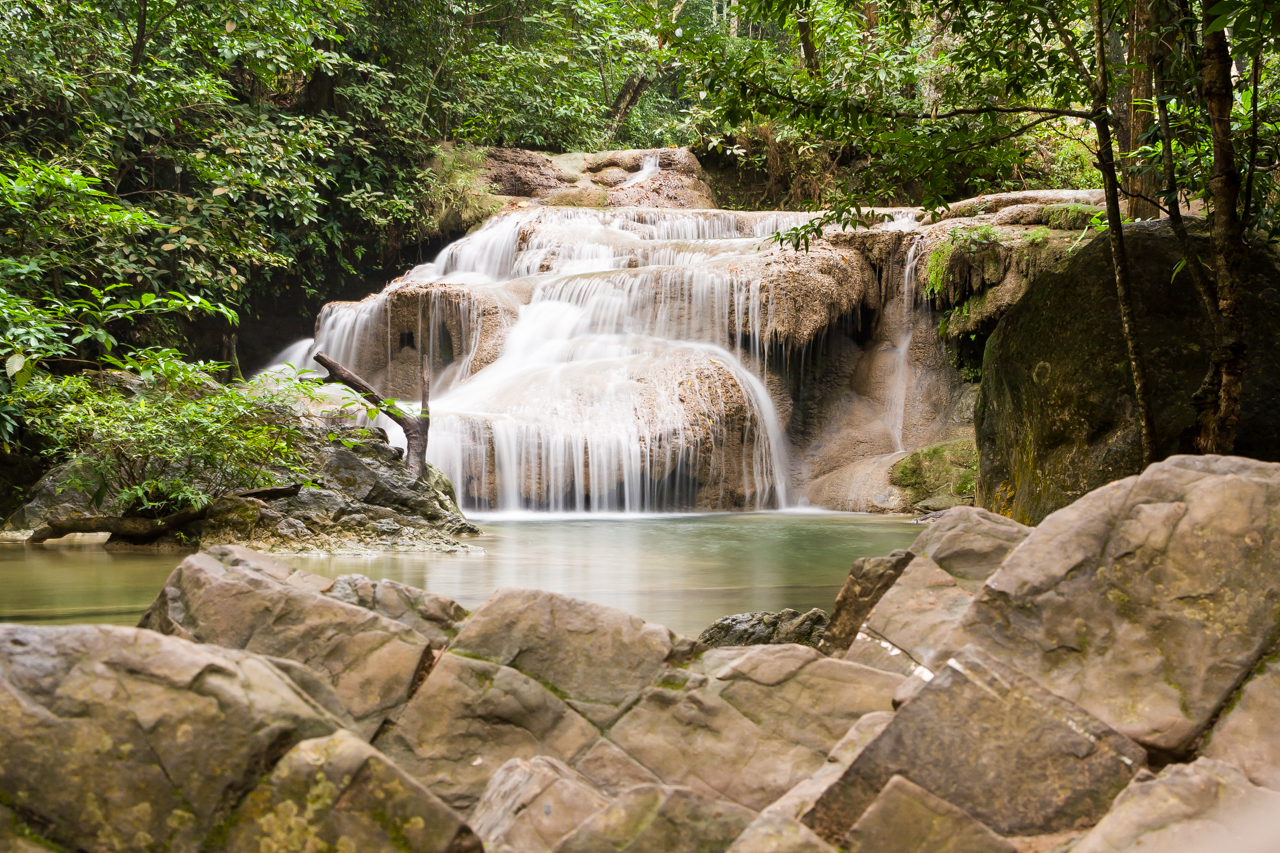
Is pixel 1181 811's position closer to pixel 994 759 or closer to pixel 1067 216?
pixel 994 759

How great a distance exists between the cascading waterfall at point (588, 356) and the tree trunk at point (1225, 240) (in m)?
8.22

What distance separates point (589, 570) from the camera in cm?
630

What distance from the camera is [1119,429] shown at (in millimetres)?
5047

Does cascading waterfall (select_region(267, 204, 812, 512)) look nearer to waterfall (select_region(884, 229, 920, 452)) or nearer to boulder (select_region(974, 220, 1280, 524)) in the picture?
waterfall (select_region(884, 229, 920, 452))

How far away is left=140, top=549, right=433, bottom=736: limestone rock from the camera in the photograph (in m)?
2.42

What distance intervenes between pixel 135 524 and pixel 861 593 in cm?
568

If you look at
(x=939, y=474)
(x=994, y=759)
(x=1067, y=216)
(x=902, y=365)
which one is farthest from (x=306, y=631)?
(x=902, y=365)

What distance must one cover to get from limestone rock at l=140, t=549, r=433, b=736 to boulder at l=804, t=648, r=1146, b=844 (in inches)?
47.4

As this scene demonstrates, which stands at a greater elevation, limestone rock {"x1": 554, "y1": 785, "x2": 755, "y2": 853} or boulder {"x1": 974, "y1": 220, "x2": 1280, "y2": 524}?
boulder {"x1": 974, "y1": 220, "x2": 1280, "y2": 524}

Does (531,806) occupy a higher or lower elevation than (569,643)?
lower

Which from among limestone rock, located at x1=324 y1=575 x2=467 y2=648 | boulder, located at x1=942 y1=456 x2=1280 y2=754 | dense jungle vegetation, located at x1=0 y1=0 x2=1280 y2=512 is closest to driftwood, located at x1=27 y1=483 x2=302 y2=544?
dense jungle vegetation, located at x1=0 y1=0 x2=1280 y2=512

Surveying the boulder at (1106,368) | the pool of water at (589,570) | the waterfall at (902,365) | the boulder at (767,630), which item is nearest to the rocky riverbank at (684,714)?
the boulder at (767,630)

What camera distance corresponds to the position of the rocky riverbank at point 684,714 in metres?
1.64

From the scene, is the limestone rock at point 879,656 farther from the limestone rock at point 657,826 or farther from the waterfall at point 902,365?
the waterfall at point 902,365
